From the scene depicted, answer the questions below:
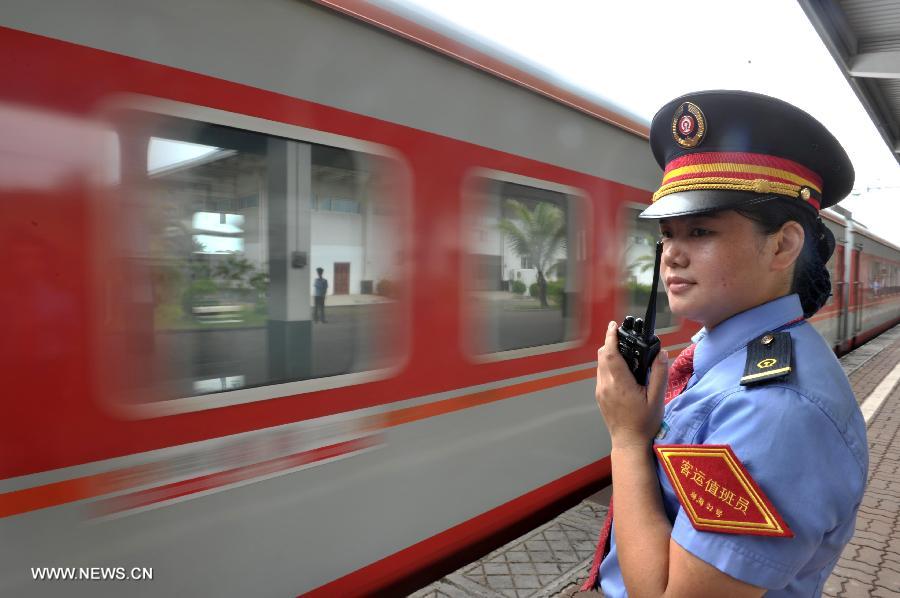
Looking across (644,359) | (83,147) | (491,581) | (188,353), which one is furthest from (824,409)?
(491,581)

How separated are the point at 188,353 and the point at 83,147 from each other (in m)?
0.70

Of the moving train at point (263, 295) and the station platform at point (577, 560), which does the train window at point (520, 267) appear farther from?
the station platform at point (577, 560)

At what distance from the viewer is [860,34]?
24.9 feet

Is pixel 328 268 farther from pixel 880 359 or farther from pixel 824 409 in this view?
pixel 880 359

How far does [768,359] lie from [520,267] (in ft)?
8.02

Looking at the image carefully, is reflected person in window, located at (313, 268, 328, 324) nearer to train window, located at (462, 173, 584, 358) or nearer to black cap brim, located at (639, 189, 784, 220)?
train window, located at (462, 173, 584, 358)

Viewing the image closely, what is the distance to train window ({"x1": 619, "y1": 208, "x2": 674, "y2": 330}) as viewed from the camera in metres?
4.28

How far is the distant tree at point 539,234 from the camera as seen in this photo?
10.7 feet

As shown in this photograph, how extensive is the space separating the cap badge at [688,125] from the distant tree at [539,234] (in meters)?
2.03

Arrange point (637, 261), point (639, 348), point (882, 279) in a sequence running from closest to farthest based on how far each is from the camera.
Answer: point (639, 348)
point (637, 261)
point (882, 279)

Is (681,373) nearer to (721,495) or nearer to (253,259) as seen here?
(721,495)

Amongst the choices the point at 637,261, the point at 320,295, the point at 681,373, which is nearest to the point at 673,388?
the point at 681,373

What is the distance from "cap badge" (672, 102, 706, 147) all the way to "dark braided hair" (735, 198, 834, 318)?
19 cm

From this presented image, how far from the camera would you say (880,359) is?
473 inches
